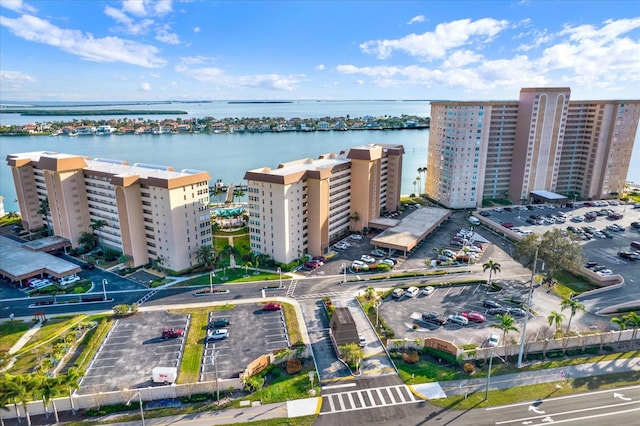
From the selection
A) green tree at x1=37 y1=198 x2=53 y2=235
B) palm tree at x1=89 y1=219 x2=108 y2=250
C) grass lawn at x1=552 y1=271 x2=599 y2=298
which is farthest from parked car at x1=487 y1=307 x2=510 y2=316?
green tree at x1=37 y1=198 x2=53 y2=235

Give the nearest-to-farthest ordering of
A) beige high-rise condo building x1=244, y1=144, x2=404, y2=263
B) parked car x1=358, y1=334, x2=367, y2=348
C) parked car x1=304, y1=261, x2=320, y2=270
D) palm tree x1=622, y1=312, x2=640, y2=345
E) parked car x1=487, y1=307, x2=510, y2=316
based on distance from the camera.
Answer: palm tree x1=622, y1=312, x2=640, y2=345 < parked car x1=358, y1=334, x2=367, y2=348 < parked car x1=487, y1=307, x2=510, y2=316 < beige high-rise condo building x1=244, y1=144, x2=404, y2=263 < parked car x1=304, y1=261, x2=320, y2=270

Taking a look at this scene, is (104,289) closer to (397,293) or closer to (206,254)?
(206,254)

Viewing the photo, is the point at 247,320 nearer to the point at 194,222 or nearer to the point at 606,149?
the point at 194,222

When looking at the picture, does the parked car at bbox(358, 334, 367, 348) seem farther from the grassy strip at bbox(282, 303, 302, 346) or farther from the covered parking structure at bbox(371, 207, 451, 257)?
the covered parking structure at bbox(371, 207, 451, 257)

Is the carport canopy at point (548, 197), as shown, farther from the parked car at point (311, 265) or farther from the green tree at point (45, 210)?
the green tree at point (45, 210)

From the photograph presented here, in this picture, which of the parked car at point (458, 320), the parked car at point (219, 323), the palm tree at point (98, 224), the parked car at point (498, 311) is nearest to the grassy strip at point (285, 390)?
the parked car at point (219, 323)

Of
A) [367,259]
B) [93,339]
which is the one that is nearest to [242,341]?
[93,339]
